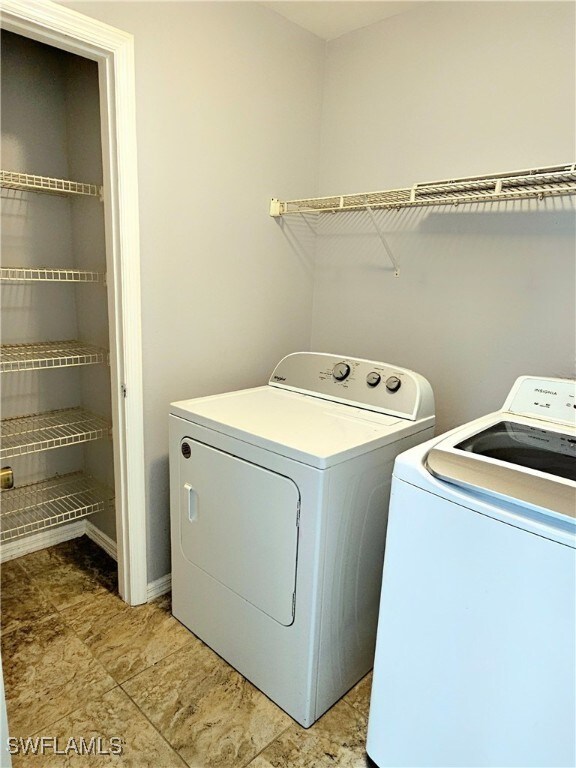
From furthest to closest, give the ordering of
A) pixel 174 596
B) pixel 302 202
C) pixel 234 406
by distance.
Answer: pixel 302 202 < pixel 174 596 < pixel 234 406

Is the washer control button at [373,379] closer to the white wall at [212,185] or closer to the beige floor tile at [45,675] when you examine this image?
the white wall at [212,185]

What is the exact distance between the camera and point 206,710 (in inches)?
60.2

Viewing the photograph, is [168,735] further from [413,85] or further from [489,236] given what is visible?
[413,85]

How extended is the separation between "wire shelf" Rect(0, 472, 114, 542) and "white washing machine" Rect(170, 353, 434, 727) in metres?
0.67

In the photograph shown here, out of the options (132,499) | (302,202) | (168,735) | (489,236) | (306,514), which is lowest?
(168,735)

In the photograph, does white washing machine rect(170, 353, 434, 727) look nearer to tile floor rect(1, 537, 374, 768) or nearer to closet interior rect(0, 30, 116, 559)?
tile floor rect(1, 537, 374, 768)

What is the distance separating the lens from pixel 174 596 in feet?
6.28

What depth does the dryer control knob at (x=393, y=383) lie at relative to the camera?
1.72 m

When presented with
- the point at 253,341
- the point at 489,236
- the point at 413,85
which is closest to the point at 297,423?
the point at 253,341

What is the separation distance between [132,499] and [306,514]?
2.87ft

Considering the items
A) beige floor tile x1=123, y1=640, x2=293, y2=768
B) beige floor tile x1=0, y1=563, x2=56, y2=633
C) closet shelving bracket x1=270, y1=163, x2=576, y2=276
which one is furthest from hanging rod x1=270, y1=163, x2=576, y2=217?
beige floor tile x1=0, y1=563, x2=56, y2=633

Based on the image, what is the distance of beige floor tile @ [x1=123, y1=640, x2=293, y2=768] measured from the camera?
141 cm

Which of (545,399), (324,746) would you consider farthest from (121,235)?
(324,746)

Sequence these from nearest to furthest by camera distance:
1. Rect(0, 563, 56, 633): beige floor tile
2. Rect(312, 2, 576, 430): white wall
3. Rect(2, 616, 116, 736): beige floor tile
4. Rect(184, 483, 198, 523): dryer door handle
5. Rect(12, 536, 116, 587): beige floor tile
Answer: Rect(2, 616, 116, 736): beige floor tile → Rect(312, 2, 576, 430): white wall → Rect(184, 483, 198, 523): dryer door handle → Rect(0, 563, 56, 633): beige floor tile → Rect(12, 536, 116, 587): beige floor tile
